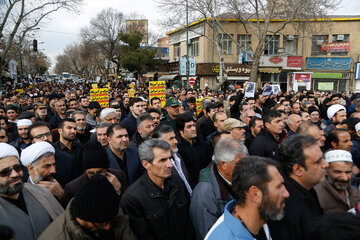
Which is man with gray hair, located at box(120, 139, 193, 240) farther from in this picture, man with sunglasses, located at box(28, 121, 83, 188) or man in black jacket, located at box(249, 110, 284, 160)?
man in black jacket, located at box(249, 110, 284, 160)

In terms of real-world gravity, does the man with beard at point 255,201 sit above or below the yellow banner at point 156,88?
below

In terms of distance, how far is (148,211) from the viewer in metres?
2.45

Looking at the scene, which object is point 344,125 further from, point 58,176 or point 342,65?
point 342,65

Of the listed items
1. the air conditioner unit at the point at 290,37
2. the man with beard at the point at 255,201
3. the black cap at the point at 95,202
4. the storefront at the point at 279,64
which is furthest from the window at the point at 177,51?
the black cap at the point at 95,202

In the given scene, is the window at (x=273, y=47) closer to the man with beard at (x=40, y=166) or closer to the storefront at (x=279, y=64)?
the storefront at (x=279, y=64)

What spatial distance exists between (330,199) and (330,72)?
30.7m

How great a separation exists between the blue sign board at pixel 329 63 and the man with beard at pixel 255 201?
101 ft

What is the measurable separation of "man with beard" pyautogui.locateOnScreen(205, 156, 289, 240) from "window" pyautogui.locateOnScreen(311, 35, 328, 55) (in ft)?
103

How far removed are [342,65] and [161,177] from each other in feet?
104

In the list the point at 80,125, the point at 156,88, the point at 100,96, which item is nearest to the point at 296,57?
the point at 156,88

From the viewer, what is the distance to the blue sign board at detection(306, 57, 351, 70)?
28.1 meters

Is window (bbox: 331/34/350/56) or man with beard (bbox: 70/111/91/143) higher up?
window (bbox: 331/34/350/56)

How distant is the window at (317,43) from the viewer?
2847 cm

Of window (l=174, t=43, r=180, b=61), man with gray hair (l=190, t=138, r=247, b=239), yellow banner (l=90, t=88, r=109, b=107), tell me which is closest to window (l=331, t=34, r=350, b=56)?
window (l=174, t=43, r=180, b=61)
